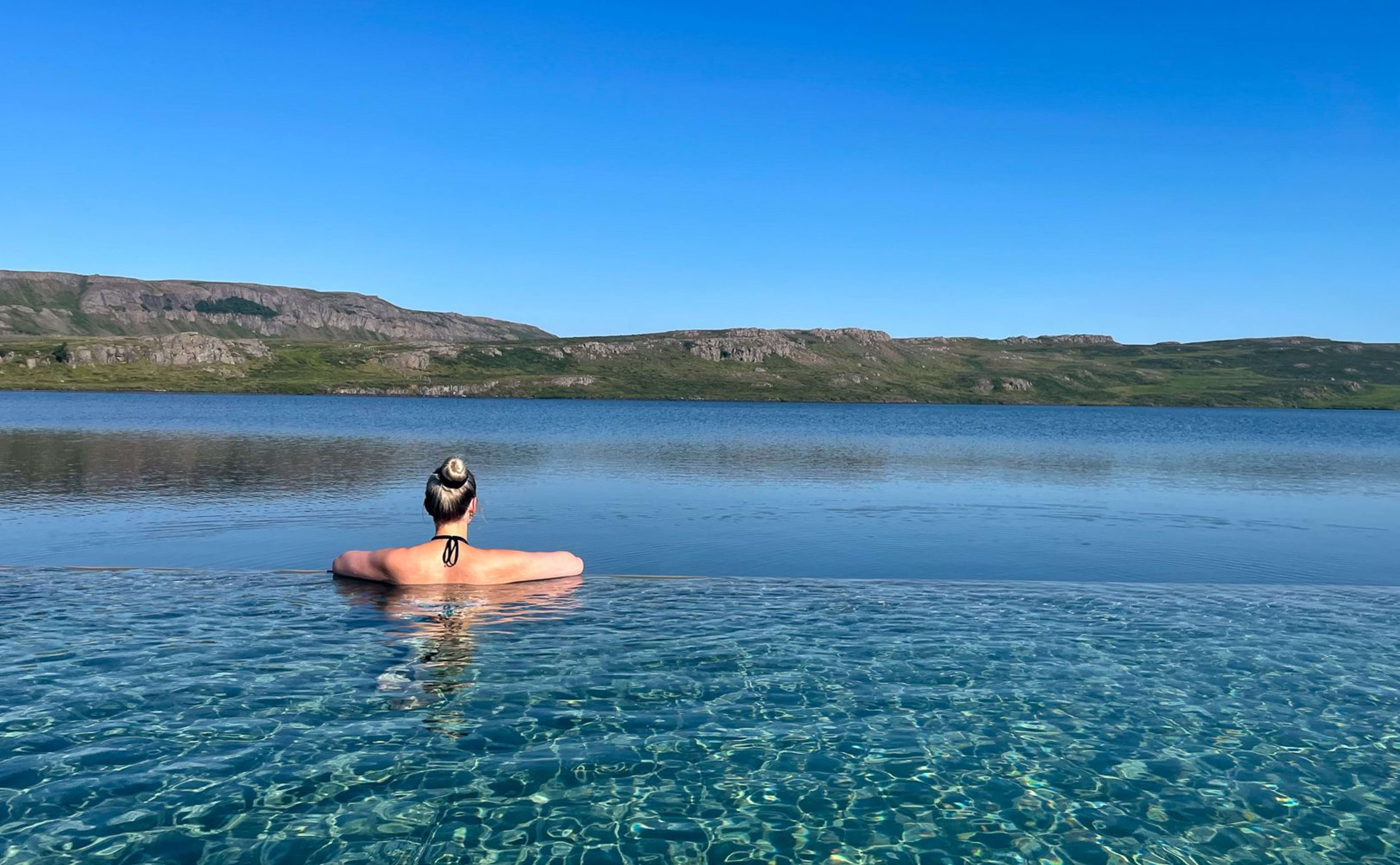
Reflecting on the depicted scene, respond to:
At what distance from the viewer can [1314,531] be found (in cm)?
3425

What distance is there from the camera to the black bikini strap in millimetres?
19078

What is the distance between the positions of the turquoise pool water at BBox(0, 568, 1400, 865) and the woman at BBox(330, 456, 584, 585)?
1149mm

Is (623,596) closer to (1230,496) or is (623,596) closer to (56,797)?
(56,797)

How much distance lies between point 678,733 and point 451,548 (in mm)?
9375

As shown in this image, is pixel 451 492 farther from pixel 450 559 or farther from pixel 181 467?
pixel 181 467

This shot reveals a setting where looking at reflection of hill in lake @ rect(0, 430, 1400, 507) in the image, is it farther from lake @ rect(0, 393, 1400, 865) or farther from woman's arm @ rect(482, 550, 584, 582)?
woman's arm @ rect(482, 550, 584, 582)

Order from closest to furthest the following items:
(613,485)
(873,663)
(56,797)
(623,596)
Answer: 1. (56,797)
2. (873,663)
3. (623,596)
4. (613,485)

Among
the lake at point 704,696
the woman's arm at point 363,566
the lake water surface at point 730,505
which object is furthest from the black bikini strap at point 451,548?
the lake water surface at point 730,505

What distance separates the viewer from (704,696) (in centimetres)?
1294

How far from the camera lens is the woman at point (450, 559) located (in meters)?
17.9

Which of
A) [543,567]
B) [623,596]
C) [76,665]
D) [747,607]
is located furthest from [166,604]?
[747,607]

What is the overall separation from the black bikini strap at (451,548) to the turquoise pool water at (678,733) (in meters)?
1.11

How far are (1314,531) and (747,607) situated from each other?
90.0 feet

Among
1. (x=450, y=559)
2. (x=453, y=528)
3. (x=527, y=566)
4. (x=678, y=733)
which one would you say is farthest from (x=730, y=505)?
(x=678, y=733)
